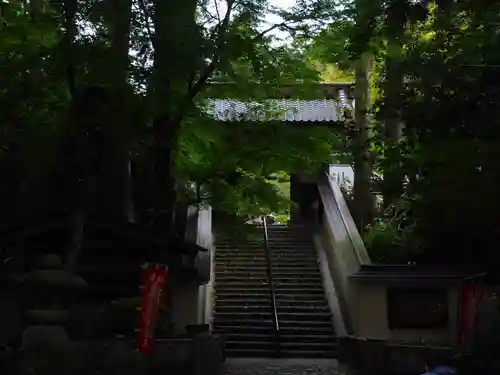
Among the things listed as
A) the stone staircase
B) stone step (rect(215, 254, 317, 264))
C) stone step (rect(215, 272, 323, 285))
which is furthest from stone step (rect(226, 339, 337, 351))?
stone step (rect(215, 254, 317, 264))

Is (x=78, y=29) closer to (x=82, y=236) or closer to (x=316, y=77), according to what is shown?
(x=82, y=236)

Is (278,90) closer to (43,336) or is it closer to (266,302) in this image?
(266,302)

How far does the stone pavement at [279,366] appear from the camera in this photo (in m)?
14.7

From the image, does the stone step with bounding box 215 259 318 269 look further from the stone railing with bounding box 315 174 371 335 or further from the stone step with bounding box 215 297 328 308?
the stone step with bounding box 215 297 328 308

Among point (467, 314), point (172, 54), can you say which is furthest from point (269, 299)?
point (172, 54)

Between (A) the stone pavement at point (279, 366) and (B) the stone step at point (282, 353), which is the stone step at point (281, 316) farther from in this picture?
(A) the stone pavement at point (279, 366)

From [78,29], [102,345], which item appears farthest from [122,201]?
[102,345]

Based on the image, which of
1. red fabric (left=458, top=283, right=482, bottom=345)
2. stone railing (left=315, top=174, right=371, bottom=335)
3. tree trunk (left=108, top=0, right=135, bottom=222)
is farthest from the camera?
stone railing (left=315, top=174, right=371, bottom=335)

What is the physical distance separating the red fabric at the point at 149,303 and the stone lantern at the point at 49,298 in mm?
1097

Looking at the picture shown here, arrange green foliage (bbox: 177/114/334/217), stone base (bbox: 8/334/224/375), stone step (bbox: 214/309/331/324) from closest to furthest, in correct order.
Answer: stone base (bbox: 8/334/224/375)
green foliage (bbox: 177/114/334/217)
stone step (bbox: 214/309/331/324)

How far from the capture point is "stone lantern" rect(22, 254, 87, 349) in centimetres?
1165

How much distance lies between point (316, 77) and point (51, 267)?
687cm

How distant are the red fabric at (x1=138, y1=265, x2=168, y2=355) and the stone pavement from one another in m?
3.43

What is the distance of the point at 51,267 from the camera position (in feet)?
39.0
